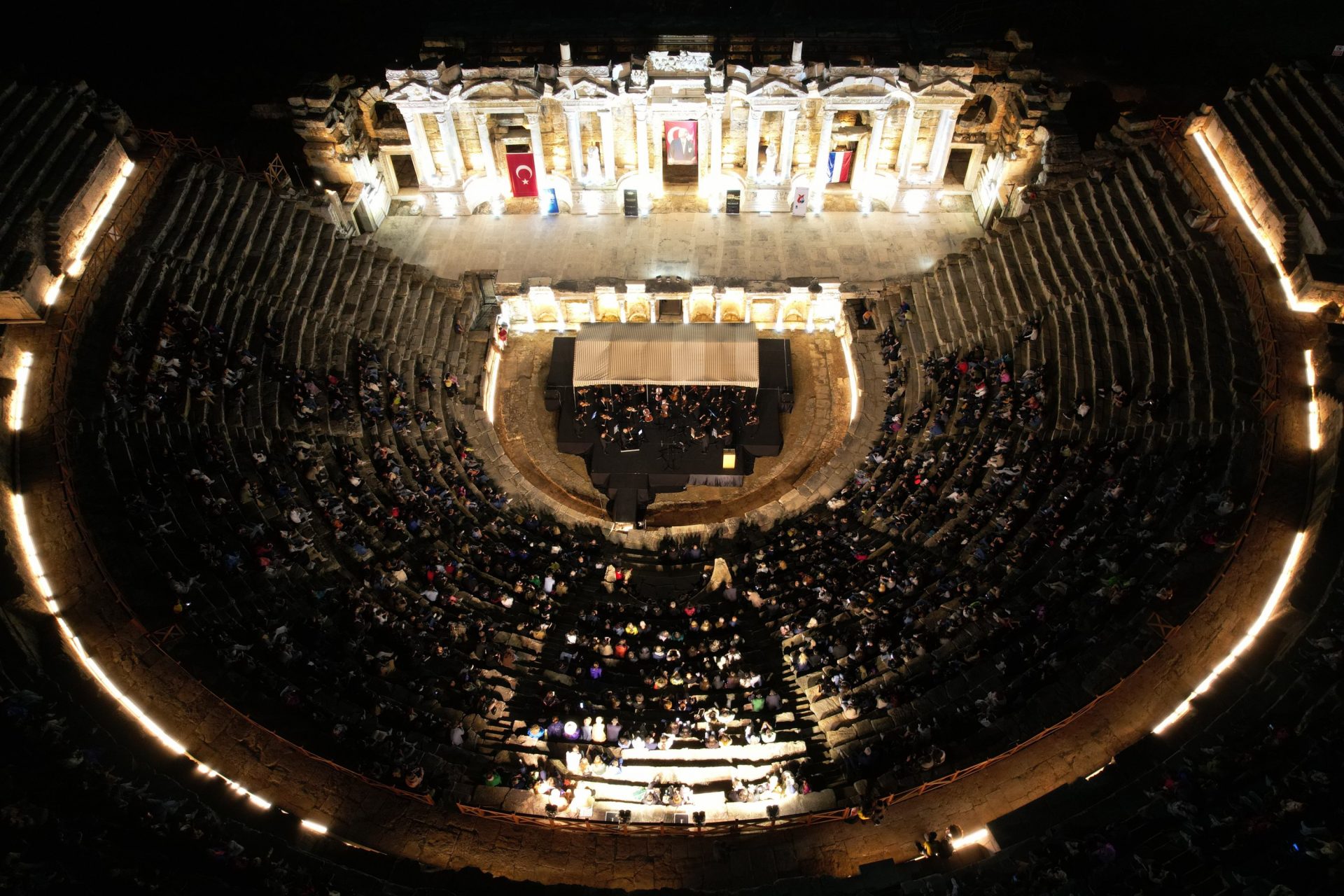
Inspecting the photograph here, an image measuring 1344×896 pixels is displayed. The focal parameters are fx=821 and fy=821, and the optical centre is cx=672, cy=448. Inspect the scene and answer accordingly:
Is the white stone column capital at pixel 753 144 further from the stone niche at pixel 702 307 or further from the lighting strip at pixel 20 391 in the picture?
the lighting strip at pixel 20 391

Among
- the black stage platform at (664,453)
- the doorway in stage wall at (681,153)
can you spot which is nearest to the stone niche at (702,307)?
the black stage platform at (664,453)

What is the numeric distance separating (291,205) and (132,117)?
966cm

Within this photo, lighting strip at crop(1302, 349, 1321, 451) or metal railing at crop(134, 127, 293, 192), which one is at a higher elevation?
metal railing at crop(134, 127, 293, 192)

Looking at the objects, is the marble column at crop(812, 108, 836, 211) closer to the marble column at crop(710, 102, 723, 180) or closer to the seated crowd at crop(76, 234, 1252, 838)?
the marble column at crop(710, 102, 723, 180)

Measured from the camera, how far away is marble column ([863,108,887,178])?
31344 millimetres

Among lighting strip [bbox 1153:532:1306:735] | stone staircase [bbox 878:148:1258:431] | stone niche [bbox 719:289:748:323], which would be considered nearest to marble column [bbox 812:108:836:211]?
stone staircase [bbox 878:148:1258:431]

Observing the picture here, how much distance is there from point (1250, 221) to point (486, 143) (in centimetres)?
2615

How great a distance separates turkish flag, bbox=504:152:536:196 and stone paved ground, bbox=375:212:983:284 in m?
1.26

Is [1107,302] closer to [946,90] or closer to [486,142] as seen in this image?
[946,90]

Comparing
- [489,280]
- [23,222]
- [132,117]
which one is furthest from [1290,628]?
[132,117]

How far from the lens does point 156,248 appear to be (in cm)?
2430

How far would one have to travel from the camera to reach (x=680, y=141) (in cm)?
3284

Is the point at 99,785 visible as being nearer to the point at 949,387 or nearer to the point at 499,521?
the point at 499,521

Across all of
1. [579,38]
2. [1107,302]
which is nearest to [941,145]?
[1107,302]
